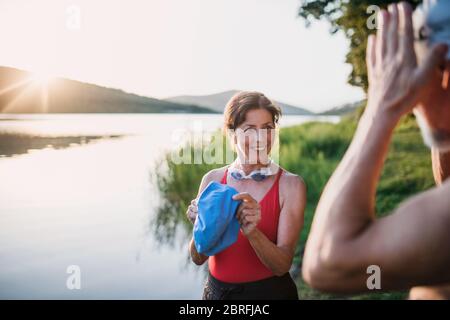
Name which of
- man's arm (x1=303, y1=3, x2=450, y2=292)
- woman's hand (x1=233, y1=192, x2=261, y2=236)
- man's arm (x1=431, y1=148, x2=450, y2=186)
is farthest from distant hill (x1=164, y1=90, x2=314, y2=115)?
man's arm (x1=303, y1=3, x2=450, y2=292)

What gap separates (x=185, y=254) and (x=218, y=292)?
68.2 inches

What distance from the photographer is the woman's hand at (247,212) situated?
4.16ft

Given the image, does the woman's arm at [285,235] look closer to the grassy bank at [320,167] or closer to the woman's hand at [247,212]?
the woman's hand at [247,212]

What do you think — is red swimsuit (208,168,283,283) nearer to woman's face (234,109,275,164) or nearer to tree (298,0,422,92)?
woman's face (234,109,275,164)

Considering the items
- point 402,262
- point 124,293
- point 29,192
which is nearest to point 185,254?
point 124,293

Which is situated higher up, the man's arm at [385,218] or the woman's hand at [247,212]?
the man's arm at [385,218]

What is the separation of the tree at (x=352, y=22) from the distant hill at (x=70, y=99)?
102 cm

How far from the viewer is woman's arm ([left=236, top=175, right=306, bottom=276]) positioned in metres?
1.31

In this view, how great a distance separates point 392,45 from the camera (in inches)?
23.5

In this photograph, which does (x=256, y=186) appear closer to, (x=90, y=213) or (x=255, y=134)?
(x=255, y=134)

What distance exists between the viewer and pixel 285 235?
4.56 feet

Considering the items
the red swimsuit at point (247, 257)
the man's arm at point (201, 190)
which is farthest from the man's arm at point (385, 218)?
the man's arm at point (201, 190)

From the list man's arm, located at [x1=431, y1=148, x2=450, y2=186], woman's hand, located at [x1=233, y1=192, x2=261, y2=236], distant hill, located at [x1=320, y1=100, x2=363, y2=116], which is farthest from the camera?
distant hill, located at [x1=320, y1=100, x2=363, y2=116]

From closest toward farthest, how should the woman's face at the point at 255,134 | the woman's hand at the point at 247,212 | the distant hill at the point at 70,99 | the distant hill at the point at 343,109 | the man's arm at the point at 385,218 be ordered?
the man's arm at the point at 385,218 < the woman's hand at the point at 247,212 < the woman's face at the point at 255,134 < the distant hill at the point at 70,99 < the distant hill at the point at 343,109
